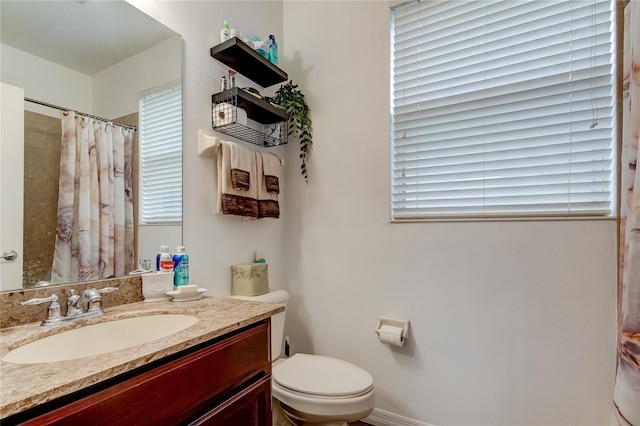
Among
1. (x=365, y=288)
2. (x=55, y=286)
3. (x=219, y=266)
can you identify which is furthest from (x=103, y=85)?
(x=365, y=288)

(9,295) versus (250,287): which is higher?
(9,295)

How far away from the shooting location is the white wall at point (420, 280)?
4.25 ft

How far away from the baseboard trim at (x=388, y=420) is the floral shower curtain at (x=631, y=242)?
881mm

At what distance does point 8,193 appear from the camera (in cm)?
90

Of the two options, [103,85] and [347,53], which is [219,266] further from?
[347,53]

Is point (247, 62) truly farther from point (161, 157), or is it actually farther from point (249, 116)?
point (161, 157)

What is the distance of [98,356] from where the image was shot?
0.69m

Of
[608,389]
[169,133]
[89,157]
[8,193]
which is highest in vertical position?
[169,133]

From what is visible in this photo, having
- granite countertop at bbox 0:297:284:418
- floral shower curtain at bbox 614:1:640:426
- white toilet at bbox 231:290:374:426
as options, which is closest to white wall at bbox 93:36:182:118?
granite countertop at bbox 0:297:284:418

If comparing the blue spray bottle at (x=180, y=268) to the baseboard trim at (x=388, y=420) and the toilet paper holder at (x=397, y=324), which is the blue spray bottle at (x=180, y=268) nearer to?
the toilet paper holder at (x=397, y=324)

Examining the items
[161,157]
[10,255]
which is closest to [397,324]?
[161,157]

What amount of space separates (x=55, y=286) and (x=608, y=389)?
2.07 meters

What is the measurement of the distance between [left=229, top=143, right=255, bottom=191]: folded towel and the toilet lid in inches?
35.4

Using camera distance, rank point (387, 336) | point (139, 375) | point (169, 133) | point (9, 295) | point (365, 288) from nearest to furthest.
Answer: point (139, 375)
point (9, 295)
point (169, 133)
point (387, 336)
point (365, 288)
